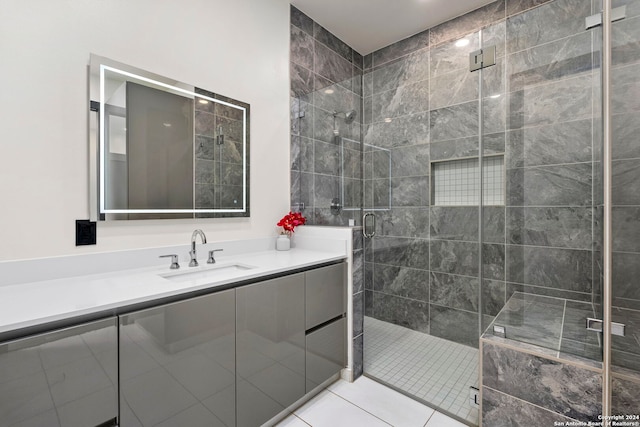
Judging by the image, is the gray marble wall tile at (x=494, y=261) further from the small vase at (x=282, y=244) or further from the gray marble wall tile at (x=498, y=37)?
the small vase at (x=282, y=244)

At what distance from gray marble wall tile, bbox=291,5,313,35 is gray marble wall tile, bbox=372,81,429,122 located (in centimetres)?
89

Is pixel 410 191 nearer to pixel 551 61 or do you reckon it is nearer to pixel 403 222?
pixel 403 222

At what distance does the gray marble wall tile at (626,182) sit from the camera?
123cm

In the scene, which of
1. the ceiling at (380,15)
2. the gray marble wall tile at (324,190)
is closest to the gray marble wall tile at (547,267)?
the gray marble wall tile at (324,190)

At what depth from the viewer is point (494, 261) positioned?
1.92 meters

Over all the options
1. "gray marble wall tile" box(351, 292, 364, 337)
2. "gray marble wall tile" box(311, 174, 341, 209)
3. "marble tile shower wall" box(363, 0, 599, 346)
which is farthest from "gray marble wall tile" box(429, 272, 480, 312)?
"gray marble wall tile" box(311, 174, 341, 209)

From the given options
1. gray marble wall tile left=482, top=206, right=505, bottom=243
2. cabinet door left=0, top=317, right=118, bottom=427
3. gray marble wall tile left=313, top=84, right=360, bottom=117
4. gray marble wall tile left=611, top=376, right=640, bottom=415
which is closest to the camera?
cabinet door left=0, top=317, right=118, bottom=427

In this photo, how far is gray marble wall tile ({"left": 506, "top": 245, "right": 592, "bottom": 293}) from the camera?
173 cm

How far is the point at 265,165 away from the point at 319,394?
1.69 m

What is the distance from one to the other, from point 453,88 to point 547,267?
5.03ft

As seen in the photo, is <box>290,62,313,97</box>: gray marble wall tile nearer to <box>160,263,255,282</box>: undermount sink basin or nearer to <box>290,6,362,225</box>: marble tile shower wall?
<box>290,6,362,225</box>: marble tile shower wall

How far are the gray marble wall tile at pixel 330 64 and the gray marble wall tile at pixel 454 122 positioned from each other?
1.07 m

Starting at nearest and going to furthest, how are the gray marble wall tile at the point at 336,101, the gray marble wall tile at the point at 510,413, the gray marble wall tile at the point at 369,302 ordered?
the gray marble wall tile at the point at 510,413, the gray marble wall tile at the point at 369,302, the gray marble wall tile at the point at 336,101

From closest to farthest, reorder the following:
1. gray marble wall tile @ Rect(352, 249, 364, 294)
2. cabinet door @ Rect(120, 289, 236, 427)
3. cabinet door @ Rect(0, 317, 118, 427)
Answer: cabinet door @ Rect(0, 317, 118, 427), cabinet door @ Rect(120, 289, 236, 427), gray marble wall tile @ Rect(352, 249, 364, 294)
